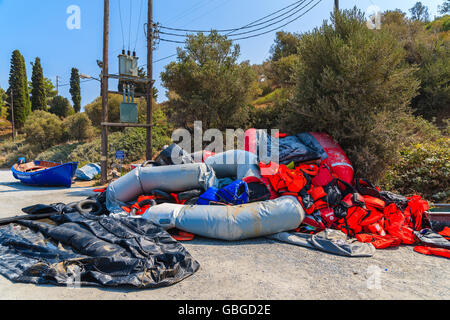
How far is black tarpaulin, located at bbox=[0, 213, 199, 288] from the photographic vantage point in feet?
7.77

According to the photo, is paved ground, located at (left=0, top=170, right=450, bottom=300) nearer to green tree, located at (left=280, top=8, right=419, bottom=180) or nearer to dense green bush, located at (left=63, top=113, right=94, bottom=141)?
green tree, located at (left=280, top=8, right=419, bottom=180)

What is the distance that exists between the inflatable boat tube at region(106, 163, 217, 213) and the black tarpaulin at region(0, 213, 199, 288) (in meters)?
0.87

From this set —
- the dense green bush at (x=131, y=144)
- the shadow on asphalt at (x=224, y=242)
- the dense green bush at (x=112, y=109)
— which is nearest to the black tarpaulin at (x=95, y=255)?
the shadow on asphalt at (x=224, y=242)

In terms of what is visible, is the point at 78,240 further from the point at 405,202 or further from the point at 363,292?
the point at 405,202

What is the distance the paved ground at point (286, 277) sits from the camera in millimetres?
2201

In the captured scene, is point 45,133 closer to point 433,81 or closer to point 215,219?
point 215,219

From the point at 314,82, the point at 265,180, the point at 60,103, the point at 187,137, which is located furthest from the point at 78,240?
the point at 60,103

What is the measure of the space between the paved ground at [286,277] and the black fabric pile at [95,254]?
10 cm

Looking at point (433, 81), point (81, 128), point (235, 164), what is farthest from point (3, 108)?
point (433, 81)

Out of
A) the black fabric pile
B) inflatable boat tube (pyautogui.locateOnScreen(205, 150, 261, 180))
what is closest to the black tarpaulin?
the black fabric pile

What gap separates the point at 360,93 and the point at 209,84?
6.76 meters

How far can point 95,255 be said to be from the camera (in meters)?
2.70

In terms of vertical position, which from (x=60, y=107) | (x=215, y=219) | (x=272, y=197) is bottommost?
(x=215, y=219)

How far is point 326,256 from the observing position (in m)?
3.02
